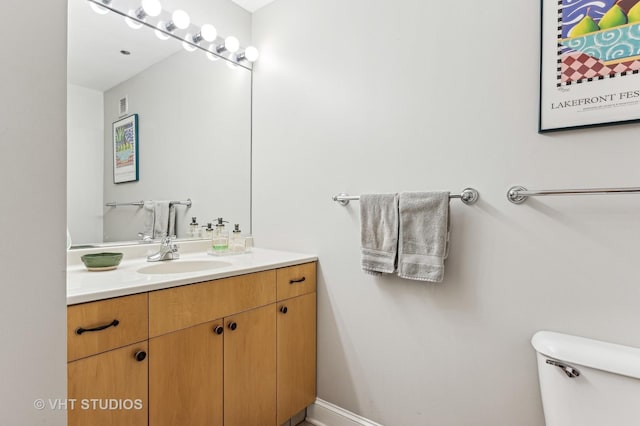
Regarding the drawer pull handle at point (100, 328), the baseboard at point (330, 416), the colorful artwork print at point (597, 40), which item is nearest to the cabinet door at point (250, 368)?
the baseboard at point (330, 416)

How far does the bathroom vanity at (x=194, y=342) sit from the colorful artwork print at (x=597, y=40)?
1307mm

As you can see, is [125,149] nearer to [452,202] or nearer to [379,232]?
[379,232]

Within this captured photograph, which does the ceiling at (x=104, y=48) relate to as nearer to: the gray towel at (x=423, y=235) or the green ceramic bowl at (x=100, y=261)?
the green ceramic bowl at (x=100, y=261)

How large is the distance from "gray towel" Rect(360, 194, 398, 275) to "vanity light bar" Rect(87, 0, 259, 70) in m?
1.24

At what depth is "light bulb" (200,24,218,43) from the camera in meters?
1.77

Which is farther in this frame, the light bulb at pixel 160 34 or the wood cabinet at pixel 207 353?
the light bulb at pixel 160 34

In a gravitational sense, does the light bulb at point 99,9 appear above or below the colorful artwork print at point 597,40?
above

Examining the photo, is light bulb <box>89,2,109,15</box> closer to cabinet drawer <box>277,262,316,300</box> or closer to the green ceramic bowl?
the green ceramic bowl

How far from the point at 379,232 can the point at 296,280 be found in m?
0.49

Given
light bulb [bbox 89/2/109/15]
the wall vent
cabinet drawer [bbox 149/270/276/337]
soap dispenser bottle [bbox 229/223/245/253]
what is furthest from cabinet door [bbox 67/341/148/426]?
light bulb [bbox 89/2/109/15]

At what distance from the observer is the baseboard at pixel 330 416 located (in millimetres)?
1550

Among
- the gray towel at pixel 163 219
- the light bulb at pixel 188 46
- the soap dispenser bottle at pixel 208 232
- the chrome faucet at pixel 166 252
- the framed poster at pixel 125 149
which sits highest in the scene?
the light bulb at pixel 188 46

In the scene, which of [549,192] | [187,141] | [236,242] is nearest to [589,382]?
[549,192]

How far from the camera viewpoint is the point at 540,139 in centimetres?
111
